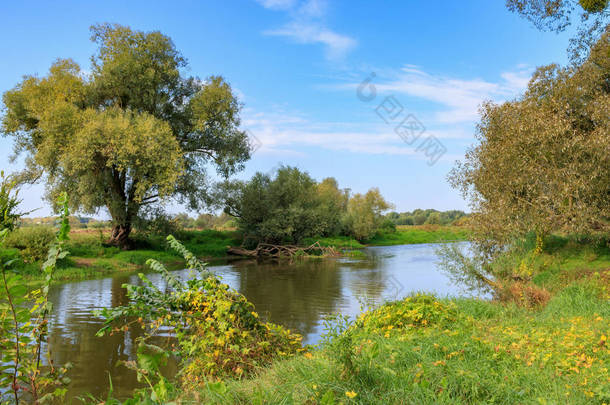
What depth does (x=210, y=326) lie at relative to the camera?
5.41 meters

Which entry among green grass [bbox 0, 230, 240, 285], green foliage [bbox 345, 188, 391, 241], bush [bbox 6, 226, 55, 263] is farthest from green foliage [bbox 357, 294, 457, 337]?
green foliage [bbox 345, 188, 391, 241]

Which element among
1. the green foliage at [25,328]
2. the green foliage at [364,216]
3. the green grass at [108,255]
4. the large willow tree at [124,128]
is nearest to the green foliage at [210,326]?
the green foliage at [25,328]

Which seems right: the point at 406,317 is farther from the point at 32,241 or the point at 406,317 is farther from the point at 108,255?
the point at 108,255

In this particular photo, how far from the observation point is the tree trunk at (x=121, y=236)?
24.6 m

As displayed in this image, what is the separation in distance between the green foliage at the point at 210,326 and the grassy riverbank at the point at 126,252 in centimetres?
806

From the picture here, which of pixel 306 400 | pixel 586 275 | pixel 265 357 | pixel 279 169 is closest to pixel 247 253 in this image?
pixel 279 169

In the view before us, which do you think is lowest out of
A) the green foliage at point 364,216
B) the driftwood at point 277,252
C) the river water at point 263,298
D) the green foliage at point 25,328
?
the river water at point 263,298

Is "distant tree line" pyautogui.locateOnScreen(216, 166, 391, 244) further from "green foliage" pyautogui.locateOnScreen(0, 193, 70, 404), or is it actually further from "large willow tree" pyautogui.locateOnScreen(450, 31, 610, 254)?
"green foliage" pyautogui.locateOnScreen(0, 193, 70, 404)

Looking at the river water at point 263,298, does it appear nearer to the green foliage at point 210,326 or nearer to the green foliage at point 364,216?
the green foliage at point 210,326

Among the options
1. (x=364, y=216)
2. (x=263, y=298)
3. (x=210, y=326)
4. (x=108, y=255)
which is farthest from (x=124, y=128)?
(x=364, y=216)

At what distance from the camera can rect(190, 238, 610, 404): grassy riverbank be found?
360 centimetres

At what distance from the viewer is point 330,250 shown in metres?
31.2

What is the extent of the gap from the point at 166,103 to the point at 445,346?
25.2 m

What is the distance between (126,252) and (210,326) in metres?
20.4
